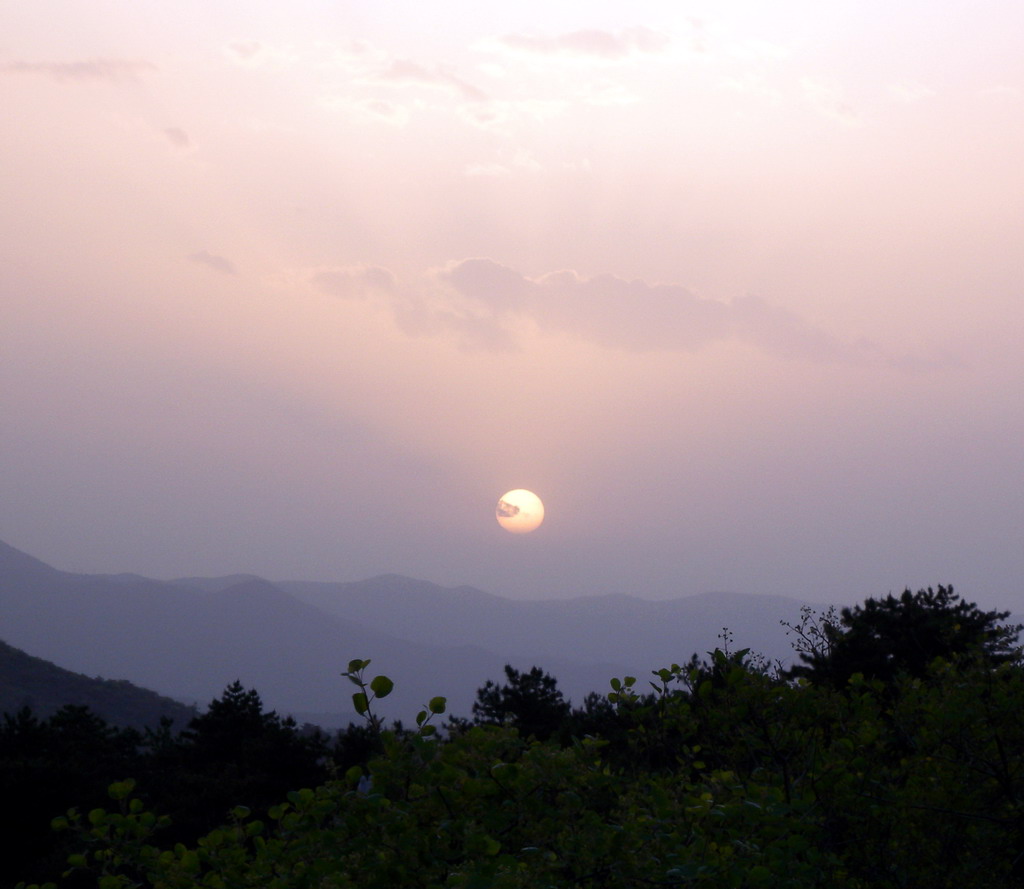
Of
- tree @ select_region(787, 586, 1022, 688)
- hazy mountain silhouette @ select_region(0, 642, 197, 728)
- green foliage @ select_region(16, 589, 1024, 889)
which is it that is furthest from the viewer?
hazy mountain silhouette @ select_region(0, 642, 197, 728)

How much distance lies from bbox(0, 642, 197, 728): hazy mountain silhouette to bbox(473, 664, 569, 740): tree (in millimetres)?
45897

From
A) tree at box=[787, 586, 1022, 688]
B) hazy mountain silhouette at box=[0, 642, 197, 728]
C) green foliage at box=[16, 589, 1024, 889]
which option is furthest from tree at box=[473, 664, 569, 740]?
hazy mountain silhouette at box=[0, 642, 197, 728]

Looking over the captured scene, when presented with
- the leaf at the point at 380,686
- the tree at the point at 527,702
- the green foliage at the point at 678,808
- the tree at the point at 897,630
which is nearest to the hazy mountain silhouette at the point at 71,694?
the tree at the point at 527,702

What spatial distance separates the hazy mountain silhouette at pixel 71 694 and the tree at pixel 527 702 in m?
45.9

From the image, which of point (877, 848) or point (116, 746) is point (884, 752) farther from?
point (116, 746)

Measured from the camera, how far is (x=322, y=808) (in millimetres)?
4625

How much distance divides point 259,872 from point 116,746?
31.6m

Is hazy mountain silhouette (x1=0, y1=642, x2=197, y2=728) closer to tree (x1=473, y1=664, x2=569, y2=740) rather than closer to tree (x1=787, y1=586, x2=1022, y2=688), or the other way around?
tree (x1=473, y1=664, x2=569, y2=740)

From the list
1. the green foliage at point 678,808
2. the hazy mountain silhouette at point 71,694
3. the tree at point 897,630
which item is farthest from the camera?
the hazy mountain silhouette at point 71,694

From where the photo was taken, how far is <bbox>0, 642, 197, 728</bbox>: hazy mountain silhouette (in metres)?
75.9

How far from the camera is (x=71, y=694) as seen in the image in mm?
79938

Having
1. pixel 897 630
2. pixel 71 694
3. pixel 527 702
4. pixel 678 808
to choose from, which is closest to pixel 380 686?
pixel 678 808

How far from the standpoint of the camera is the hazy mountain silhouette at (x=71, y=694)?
249 ft

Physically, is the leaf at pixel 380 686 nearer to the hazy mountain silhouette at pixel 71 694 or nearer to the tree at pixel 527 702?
the tree at pixel 527 702
